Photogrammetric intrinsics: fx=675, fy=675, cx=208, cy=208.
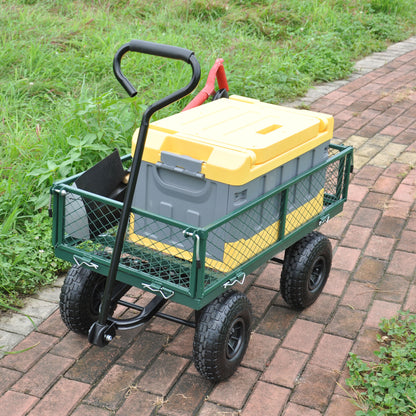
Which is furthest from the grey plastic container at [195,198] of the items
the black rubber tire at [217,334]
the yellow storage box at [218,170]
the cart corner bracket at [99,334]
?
the cart corner bracket at [99,334]

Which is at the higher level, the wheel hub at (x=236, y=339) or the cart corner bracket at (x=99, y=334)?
the cart corner bracket at (x=99, y=334)

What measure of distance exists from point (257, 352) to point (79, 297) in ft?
3.08

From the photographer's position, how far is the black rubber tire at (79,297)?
3279 millimetres

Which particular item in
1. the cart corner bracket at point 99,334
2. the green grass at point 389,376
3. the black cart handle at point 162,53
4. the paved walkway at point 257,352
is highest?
the black cart handle at point 162,53

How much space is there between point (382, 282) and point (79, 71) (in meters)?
3.78

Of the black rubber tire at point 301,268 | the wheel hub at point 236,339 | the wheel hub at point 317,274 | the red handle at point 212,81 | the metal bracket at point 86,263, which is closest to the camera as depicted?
the metal bracket at point 86,263

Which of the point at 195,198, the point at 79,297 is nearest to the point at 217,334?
the point at 195,198

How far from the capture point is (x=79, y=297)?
327cm

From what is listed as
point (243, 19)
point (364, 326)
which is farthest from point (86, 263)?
point (243, 19)

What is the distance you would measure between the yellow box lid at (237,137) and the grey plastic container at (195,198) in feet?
0.17

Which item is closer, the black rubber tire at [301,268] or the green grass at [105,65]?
the black rubber tire at [301,268]

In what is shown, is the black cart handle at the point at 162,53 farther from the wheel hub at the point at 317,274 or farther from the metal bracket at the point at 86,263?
the wheel hub at the point at 317,274

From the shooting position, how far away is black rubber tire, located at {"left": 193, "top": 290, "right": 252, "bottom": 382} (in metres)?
3.02

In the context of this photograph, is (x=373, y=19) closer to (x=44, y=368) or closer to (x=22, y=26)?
(x=22, y=26)
